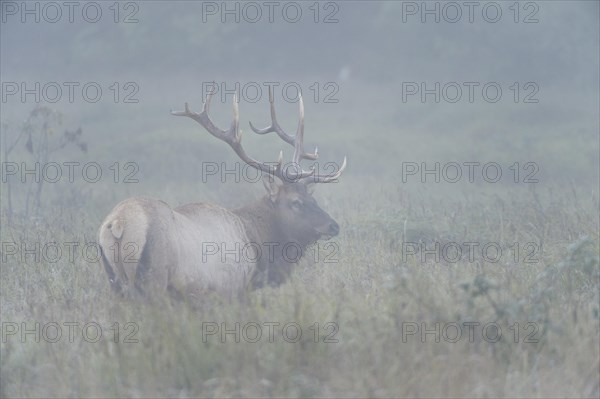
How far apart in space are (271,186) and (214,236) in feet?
4.82

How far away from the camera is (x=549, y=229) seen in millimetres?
11211

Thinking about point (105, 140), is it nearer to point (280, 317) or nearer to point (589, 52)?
point (589, 52)

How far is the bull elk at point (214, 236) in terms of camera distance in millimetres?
7410

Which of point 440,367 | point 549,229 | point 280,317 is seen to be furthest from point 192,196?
point 440,367

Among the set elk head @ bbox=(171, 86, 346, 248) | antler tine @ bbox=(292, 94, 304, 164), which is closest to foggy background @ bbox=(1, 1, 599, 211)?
antler tine @ bbox=(292, 94, 304, 164)

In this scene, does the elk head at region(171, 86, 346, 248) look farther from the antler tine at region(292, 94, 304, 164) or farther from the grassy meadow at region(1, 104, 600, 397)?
the grassy meadow at region(1, 104, 600, 397)

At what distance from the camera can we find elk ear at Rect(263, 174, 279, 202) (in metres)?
9.82

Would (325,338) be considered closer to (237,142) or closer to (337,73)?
(237,142)

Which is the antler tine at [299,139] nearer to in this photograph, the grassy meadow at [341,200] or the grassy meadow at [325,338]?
the grassy meadow at [341,200]

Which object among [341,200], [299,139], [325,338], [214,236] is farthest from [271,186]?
[341,200]

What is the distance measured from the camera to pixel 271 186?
9.87 meters

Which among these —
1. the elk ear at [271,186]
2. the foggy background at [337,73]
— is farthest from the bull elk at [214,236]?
the foggy background at [337,73]

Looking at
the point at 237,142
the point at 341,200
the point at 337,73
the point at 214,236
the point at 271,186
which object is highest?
the point at 337,73

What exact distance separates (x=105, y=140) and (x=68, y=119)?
8.87 ft
